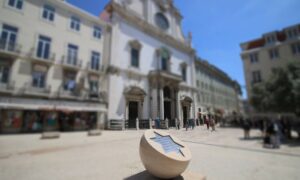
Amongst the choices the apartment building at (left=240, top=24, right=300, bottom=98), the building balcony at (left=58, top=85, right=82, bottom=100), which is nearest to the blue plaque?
the apartment building at (left=240, top=24, right=300, bottom=98)

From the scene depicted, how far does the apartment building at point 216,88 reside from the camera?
128 inches

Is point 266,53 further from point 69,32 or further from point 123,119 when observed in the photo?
point 69,32

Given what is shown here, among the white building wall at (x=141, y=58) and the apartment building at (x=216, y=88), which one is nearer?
the apartment building at (x=216, y=88)

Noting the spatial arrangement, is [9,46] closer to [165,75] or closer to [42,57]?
[42,57]

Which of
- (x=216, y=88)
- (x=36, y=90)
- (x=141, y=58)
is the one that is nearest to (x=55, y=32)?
(x=36, y=90)

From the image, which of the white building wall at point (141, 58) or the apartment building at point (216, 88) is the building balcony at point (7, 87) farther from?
the apartment building at point (216, 88)

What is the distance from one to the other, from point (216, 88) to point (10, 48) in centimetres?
1247

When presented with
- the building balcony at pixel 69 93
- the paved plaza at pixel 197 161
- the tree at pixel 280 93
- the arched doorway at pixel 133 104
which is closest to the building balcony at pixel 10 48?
the building balcony at pixel 69 93

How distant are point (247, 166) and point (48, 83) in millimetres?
13073

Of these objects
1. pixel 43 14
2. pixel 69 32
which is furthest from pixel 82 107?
pixel 43 14

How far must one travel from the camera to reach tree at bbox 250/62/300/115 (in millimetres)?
4289

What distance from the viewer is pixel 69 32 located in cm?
1198

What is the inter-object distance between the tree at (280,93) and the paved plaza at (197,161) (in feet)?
5.40

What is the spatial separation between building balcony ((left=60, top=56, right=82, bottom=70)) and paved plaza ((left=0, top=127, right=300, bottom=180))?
900cm
